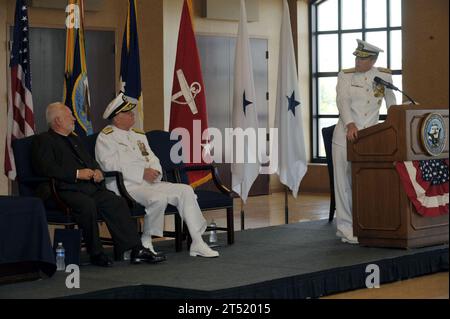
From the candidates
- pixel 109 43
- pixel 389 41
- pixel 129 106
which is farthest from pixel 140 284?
pixel 389 41

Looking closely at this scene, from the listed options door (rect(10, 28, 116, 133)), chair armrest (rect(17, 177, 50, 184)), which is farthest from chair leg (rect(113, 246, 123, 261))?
door (rect(10, 28, 116, 133))

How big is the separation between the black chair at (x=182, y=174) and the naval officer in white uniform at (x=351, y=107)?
2.88 feet

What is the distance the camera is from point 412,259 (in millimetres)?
6434

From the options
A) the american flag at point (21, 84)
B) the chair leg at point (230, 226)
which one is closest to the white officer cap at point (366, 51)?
the chair leg at point (230, 226)

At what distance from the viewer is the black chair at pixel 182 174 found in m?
7.13

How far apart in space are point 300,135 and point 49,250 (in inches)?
142

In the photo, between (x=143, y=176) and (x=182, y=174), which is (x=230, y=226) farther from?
(x=143, y=176)

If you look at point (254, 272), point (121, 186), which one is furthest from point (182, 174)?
point (254, 272)

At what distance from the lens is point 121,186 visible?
6.51 m

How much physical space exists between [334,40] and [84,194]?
7.75 m

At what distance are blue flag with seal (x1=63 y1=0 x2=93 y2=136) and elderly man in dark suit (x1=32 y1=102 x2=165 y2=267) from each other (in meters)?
1.11

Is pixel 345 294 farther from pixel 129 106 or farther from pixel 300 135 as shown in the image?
pixel 300 135

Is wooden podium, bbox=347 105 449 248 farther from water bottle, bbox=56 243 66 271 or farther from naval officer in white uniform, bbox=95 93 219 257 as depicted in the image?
water bottle, bbox=56 243 66 271

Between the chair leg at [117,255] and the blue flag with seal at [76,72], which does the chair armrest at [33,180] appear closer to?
the chair leg at [117,255]
